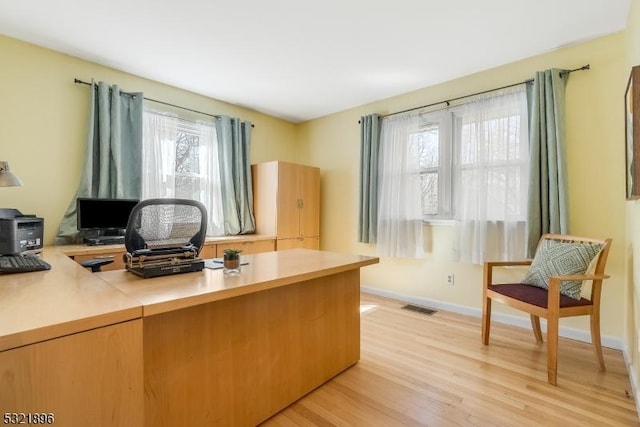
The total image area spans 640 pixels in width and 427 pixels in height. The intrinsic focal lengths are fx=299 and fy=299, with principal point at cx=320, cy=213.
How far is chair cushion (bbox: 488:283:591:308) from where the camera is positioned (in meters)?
2.01

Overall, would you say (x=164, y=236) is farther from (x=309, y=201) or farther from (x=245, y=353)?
(x=309, y=201)

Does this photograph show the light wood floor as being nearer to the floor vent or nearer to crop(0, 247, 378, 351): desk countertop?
the floor vent

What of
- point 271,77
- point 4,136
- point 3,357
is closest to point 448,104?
point 271,77

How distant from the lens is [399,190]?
143 inches

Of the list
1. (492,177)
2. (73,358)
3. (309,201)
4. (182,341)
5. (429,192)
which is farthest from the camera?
(309,201)

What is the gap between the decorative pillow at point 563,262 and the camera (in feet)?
6.91

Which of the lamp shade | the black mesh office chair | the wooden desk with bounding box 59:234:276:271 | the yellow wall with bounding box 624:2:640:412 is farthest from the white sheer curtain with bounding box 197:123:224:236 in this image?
the yellow wall with bounding box 624:2:640:412

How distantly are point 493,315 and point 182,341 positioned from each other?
294cm

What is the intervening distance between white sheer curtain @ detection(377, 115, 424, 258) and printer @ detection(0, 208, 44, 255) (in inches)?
126

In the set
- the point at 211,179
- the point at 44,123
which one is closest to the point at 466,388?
the point at 211,179

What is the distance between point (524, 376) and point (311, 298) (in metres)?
1.53

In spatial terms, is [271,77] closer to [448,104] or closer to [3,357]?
[448,104]

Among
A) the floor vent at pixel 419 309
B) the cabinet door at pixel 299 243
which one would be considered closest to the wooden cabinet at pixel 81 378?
the floor vent at pixel 419 309

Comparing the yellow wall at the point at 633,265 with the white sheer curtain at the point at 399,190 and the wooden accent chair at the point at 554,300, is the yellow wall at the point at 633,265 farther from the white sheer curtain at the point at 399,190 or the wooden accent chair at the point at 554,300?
the white sheer curtain at the point at 399,190
